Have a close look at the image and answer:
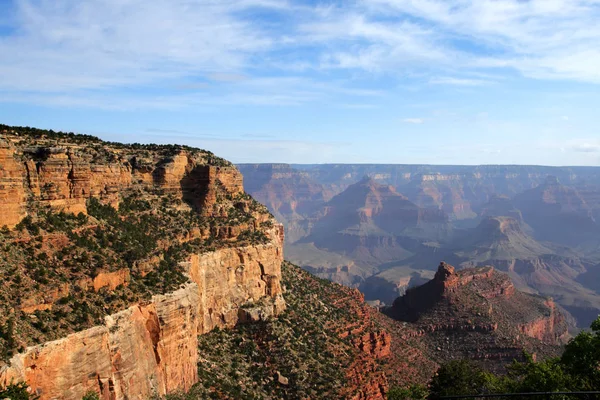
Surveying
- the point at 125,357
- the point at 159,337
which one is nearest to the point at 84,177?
the point at 159,337

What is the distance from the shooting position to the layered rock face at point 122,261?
26.6 metres

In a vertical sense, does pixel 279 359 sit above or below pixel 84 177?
below

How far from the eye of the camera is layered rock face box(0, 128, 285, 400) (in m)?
26.6

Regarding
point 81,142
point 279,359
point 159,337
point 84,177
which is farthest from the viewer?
point 279,359

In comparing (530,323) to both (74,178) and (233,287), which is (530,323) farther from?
(74,178)

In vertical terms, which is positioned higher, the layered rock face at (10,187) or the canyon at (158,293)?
the layered rock face at (10,187)

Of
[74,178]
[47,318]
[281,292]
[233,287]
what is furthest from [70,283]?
[281,292]

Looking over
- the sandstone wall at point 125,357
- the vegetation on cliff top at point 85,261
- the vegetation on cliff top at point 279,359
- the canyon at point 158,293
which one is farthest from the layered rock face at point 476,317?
the vegetation on cliff top at point 85,261

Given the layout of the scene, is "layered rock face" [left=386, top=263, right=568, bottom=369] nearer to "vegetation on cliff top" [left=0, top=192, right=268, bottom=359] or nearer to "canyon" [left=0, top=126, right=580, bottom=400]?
"canyon" [left=0, top=126, right=580, bottom=400]

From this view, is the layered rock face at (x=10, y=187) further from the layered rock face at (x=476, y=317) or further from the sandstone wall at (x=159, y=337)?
the layered rock face at (x=476, y=317)

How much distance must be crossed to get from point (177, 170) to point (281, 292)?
17.6 metres

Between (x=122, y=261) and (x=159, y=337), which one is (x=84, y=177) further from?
(x=159, y=337)

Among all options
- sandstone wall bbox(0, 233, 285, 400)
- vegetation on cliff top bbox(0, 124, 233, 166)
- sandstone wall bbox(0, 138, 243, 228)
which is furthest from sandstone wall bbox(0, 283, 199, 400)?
vegetation on cliff top bbox(0, 124, 233, 166)

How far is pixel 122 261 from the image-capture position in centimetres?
3400
